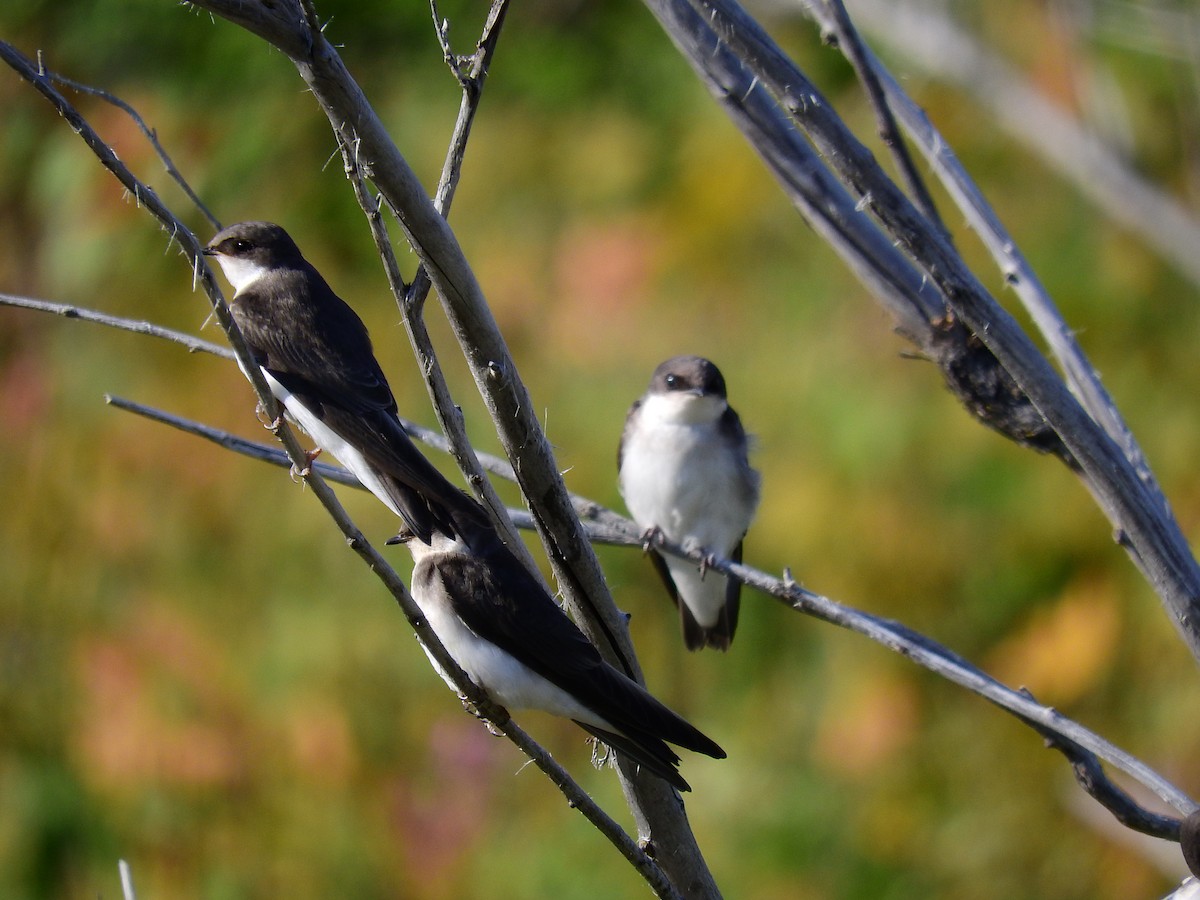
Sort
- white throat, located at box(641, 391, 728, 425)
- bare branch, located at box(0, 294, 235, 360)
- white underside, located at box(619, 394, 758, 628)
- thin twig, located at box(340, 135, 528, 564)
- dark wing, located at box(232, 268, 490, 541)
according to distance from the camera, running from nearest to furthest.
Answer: thin twig, located at box(340, 135, 528, 564) < bare branch, located at box(0, 294, 235, 360) < dark wing, located at box(232, 268, 490, 541) < white throat, located at box(641, 391, 728, 425) < white underside, located at box(619, 394, 758, 628)

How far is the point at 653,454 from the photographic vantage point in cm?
493

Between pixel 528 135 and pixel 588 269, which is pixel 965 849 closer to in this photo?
pixel 588 269

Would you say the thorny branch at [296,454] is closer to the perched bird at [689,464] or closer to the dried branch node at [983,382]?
the dried branch node at [983,382]

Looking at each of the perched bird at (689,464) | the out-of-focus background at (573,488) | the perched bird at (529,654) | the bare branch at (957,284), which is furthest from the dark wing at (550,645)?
the out-of-focus background at (573,488)

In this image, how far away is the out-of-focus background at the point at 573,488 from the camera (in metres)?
5.57

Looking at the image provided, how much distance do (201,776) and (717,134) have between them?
388 cm

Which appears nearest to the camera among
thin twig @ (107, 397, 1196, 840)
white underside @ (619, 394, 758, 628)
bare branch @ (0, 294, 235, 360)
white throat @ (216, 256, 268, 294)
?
thin twig @ (107, 397, 1196, 840)

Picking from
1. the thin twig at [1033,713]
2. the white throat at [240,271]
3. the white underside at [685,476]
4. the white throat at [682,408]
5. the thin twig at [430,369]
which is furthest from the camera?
the white underside at [685,476]

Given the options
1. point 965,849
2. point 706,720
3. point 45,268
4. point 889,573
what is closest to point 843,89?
→ point 889,573

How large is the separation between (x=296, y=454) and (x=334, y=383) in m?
0.87

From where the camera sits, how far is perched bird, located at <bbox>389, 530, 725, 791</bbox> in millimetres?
2117

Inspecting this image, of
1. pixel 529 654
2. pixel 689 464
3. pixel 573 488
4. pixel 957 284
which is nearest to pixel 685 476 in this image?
pixel 689 464

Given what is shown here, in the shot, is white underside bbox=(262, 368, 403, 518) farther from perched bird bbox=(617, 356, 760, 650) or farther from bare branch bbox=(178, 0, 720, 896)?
perched bird bbox=(617, 356, 760, 650)

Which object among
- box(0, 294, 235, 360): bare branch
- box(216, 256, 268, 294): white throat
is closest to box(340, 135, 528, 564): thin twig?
box(0, 294, 235, 360): bare branch
